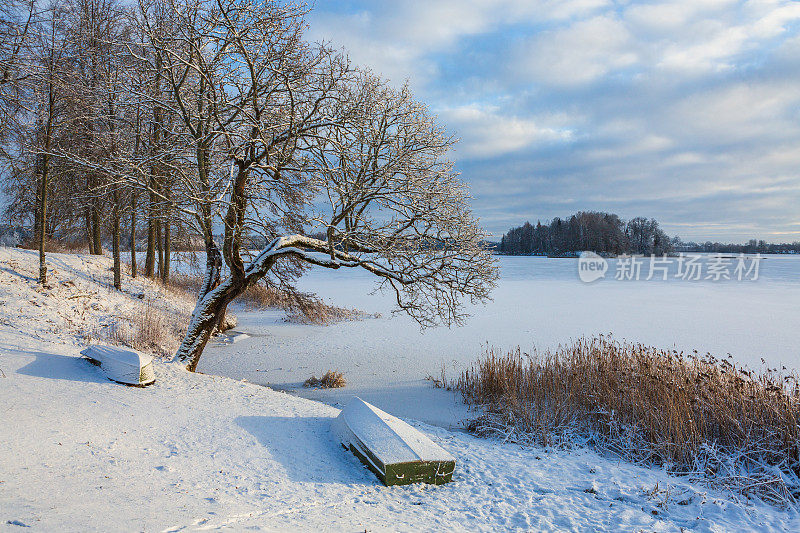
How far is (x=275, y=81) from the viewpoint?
6.84 m

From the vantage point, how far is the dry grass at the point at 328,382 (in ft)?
28.9

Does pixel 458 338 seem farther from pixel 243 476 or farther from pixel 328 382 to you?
pixel 243 476

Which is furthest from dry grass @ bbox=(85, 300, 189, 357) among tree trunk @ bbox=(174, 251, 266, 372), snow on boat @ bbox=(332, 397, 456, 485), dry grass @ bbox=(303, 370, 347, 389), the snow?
snow on boat @ bbox=(332, 397, 456, 485)

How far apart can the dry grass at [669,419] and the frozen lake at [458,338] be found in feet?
4.05

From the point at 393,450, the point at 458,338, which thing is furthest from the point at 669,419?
the point at 458,338

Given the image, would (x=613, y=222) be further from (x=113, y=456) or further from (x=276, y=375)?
(x=113, y=456)

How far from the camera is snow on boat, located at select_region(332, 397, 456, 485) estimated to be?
13.7 feet

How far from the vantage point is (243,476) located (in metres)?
3.77

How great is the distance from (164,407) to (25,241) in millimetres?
21813

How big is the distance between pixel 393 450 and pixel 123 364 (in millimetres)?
3151

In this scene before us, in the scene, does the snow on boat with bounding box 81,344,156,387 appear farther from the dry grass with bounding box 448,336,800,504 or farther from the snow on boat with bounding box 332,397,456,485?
the dry grass with bounding box 448,336,800,504

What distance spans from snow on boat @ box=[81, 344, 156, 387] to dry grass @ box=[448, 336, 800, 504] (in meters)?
4.18

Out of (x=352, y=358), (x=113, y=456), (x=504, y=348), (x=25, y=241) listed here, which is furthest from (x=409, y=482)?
(x=25, y=241)

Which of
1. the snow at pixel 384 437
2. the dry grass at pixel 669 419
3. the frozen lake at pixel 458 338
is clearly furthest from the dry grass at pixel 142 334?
the dry grass at pixel 669 419
